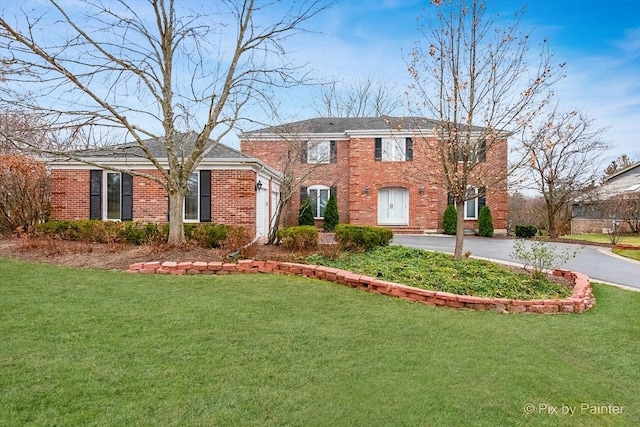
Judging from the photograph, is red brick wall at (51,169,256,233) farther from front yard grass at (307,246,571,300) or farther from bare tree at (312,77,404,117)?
bare tree at (312,77,404,117)

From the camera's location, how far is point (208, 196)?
13.0 metres

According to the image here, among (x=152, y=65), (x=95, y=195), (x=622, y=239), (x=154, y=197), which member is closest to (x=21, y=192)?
(x=95, y=195)

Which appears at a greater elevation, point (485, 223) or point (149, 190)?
point (149, 190)

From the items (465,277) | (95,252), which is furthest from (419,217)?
(95,252)

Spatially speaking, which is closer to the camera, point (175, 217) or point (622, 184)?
point (175, 217)

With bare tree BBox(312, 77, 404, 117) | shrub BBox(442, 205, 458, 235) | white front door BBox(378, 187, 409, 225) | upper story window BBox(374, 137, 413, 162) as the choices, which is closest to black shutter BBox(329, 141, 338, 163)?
upper story window BBox(374, 137, 413, 162)

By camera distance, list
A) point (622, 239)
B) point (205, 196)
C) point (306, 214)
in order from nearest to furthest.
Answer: point (205, 196) < point (622, 239) < point (306, 214)

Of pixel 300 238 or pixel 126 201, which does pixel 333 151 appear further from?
pixel 300 238

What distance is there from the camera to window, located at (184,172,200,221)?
13023 mm

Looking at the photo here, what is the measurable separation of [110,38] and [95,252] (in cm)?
502

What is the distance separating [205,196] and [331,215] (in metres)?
9.16

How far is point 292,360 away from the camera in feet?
12.9

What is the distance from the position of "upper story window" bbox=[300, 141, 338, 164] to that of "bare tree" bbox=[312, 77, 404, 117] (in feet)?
31.1

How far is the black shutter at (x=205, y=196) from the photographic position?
12.9 meters
